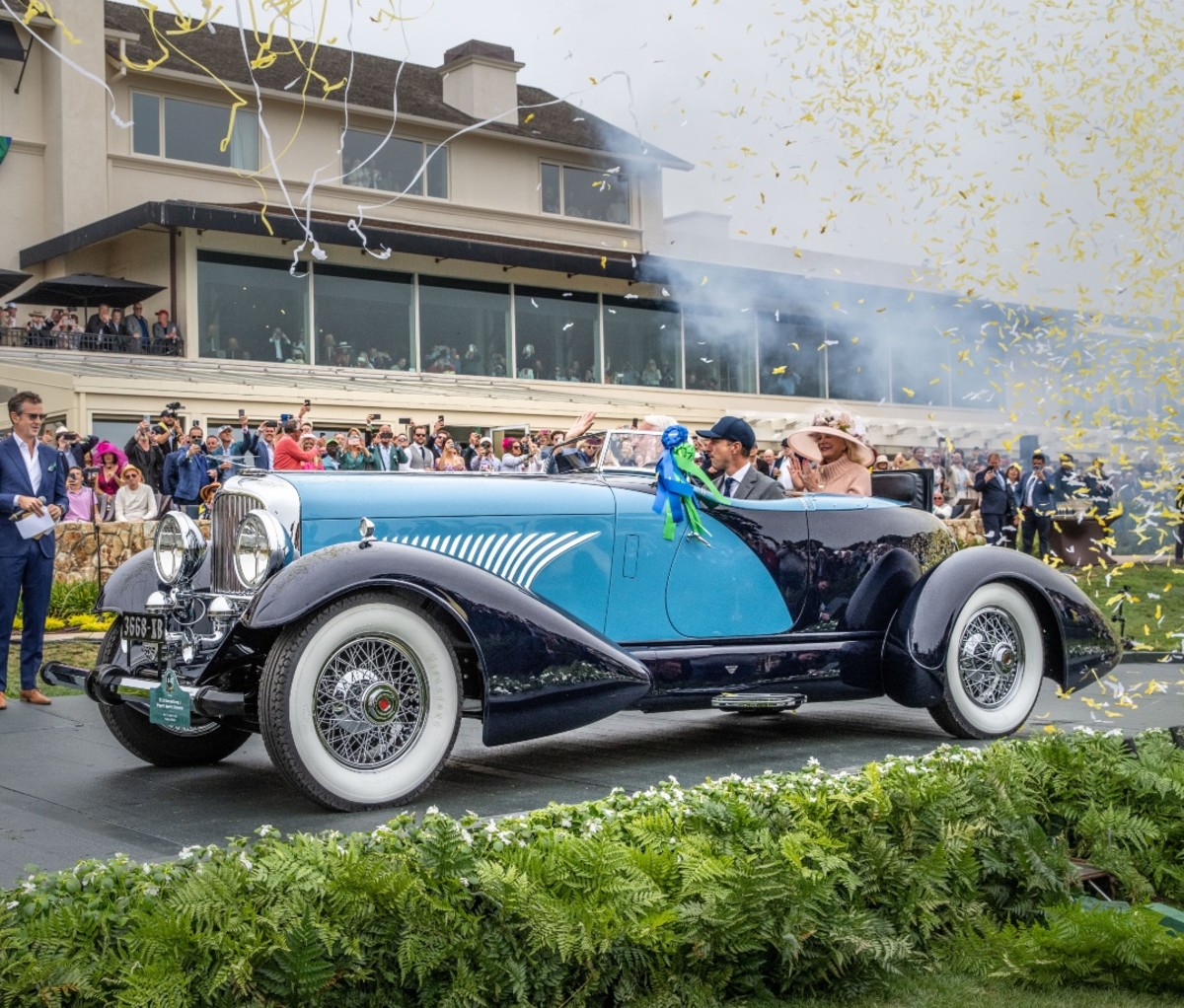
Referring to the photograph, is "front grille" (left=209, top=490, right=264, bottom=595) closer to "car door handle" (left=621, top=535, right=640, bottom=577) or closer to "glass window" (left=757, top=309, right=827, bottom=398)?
"car door handle" (left=621, top=535, right=640, bottom=577)

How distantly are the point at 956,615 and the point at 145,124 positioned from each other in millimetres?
28083

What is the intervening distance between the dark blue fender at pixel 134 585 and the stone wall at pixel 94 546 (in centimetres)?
808

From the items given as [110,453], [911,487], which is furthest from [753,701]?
[110,453]

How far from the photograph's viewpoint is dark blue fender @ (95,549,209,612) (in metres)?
6.27

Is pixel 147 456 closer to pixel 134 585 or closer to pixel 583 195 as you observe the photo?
pixel 134 585

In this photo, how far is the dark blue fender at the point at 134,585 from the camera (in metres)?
6.27

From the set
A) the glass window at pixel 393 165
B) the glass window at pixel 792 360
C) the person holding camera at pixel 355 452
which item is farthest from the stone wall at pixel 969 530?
the glass window at pixel 393 165

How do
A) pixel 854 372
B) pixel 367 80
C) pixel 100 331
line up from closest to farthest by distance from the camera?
pixel 100 331, pixel 854 372, pixel 367 80

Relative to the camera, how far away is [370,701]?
17.7 ft

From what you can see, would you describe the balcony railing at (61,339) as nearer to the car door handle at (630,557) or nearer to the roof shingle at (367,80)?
the roof shingle at (367,80)

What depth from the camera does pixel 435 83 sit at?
37.5 meters

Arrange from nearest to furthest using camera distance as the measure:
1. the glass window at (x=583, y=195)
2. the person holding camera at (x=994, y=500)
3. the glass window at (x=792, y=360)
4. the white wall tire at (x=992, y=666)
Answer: the white wall tire at (x=992, y=666) → the person holding camera at (x=994, y=500) → the glass window at (x=792, y=360) → the glass window at (x=583, y=195)

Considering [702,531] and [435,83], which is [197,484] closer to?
[702,531]

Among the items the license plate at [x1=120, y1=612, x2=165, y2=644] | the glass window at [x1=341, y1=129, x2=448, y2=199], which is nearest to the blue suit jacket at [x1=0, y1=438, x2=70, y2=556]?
the license plate at [x1=120, y1=612, x2=165, y2=644]
